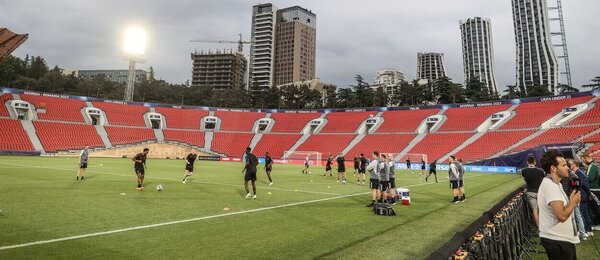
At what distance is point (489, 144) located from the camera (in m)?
51.9

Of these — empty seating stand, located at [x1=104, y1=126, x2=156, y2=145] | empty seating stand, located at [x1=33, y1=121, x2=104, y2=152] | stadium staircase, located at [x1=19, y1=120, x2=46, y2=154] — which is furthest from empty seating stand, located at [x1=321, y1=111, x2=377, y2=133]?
stadium staircase, located at [x1=19, y1=120, x2=46, y2=154]

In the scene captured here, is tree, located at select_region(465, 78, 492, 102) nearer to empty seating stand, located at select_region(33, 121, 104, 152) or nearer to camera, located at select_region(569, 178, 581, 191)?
empty seating stand, located at select_region(33, 121, 104, 152)

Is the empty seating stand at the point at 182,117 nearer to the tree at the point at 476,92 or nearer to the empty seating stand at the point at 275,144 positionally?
the empty seating stand at the point at 275,144

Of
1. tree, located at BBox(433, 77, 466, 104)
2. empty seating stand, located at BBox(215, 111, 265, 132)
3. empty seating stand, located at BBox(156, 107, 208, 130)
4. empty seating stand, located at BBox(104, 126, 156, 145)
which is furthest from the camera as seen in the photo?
tree, located at BBox(433, 77, 466, 104)

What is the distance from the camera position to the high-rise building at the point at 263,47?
188000 millimetres

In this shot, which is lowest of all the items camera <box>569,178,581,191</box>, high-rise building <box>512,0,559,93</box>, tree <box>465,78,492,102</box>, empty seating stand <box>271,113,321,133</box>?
camera <box>569,178,581,191</box>

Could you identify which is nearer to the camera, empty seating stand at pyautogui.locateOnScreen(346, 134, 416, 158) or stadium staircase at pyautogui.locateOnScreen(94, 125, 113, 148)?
empty seating stand at pyautogui.locateOnScreen(346, 134, 416, 158)

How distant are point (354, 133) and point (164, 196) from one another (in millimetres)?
58448

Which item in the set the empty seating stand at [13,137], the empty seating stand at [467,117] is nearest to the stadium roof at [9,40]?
the empty seating stand at [13,137]

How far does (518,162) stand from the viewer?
127 feet

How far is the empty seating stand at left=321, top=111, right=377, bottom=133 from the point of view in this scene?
72.5m

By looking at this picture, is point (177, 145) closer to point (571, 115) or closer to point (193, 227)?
point (193, 227)

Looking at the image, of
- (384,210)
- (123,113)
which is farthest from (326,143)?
(384,210)

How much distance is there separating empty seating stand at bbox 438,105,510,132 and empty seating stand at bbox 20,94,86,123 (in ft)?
233
